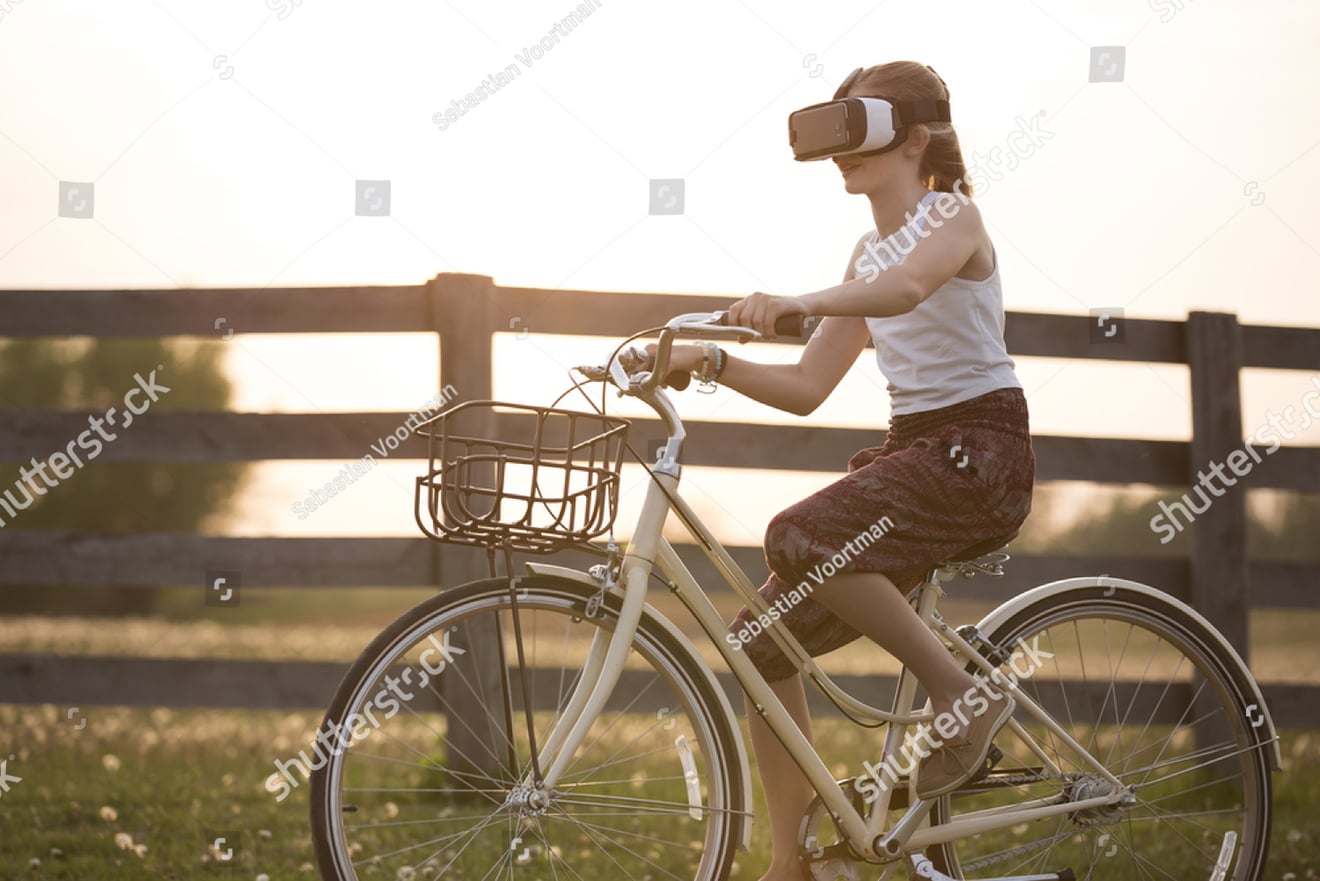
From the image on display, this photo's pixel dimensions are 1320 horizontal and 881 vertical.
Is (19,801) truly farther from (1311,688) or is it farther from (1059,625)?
(1311,688)

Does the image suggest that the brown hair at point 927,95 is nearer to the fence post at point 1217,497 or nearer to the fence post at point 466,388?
the fence post at point 466,388

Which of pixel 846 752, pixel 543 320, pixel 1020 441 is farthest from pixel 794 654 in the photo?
pixel 846 752

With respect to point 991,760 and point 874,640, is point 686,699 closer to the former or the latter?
point 874,640

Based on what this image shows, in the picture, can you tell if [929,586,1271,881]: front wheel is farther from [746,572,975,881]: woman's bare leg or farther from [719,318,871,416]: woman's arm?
[719,318,871,416]: woman's arm

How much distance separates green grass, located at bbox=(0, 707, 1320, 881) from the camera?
3.03 m

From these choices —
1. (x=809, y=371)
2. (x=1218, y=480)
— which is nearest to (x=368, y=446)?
(x=809, y=371)

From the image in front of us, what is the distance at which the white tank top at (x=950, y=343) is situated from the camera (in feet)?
7.28

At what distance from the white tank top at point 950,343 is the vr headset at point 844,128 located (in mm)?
139

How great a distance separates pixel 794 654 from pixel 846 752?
7.74 feet

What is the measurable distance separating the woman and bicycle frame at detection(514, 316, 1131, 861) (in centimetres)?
7

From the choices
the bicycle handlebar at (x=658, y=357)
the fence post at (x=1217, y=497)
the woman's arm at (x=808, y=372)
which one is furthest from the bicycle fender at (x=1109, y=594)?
the fence post at (x=1217, y=497)

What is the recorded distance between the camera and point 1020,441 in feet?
7.32

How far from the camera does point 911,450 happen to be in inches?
87.1

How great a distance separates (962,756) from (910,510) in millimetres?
434
